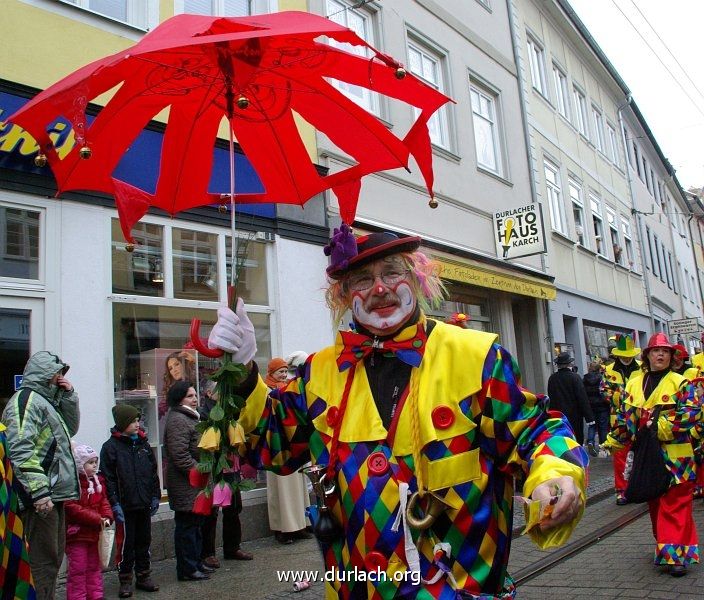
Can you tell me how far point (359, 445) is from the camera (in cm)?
232

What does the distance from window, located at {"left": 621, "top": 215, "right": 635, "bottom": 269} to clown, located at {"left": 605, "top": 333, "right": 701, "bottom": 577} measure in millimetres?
17806

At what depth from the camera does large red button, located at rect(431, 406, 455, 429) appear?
7.30ft

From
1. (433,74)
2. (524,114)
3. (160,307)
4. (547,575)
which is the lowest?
(547,575)

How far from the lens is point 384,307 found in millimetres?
2514

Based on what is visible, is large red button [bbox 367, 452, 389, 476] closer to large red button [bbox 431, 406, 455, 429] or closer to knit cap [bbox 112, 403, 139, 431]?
large red button [bbox 431, 406, 455, 429]

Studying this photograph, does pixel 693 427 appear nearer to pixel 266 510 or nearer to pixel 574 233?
pixel 266 510

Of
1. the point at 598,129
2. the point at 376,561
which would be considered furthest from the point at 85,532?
the point at 598,129

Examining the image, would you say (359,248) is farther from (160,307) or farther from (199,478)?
(160,307)

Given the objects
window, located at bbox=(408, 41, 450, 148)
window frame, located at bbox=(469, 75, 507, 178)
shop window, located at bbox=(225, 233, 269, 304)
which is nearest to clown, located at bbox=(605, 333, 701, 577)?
shop window, located at bbox=(225, 233, 269, 304)

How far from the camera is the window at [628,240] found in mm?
22875

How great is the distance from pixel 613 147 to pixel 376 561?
24838mm

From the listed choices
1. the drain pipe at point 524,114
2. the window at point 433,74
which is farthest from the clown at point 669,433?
the drain pipe at point 524,114

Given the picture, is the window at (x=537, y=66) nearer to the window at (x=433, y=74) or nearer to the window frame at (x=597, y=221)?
the window frame at (x=597, y=221)

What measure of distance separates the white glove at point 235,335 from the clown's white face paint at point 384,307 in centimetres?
41
